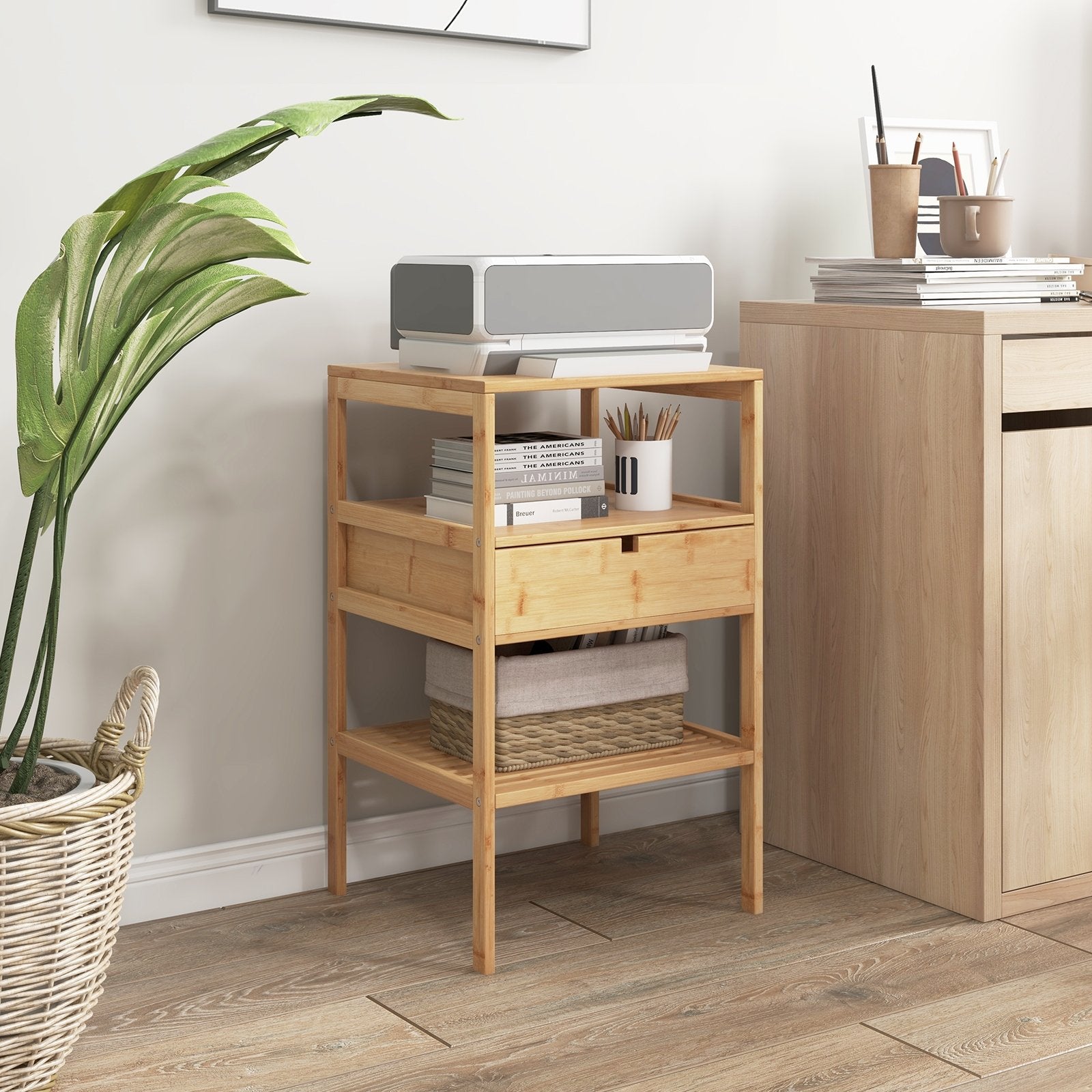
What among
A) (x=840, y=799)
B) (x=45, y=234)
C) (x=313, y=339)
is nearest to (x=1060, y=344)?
(x=840, y=799)

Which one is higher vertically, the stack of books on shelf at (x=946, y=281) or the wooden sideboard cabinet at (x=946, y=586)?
the stack of books on shelf at (x=946, y=281)

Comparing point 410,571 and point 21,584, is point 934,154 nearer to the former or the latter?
point 410,571

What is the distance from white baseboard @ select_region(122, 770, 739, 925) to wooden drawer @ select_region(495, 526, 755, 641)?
0.57 meters

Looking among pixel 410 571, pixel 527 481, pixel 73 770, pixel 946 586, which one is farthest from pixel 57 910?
pixel 946 586

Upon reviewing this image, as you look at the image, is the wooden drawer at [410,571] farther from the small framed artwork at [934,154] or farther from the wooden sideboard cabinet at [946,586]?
the small framed artwork at [934,154]

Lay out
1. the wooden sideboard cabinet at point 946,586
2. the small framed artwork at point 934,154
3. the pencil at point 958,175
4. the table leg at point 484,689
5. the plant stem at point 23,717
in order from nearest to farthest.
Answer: the plant stem at point 23,717 → the table leg at point 484,689 → the wooden sideboard cabinet at point 946,586 → the pencil at point 958,175 → the small framed artwork at point 934,154

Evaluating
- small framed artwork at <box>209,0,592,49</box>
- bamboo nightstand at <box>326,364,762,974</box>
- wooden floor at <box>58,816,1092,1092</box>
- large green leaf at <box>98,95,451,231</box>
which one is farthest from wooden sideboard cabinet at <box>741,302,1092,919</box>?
large green leaf at <box>98,95,451,231</box>

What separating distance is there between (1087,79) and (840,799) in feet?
5.17

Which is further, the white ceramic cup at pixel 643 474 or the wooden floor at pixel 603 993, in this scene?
the white ceramic cup at pixel 643 474

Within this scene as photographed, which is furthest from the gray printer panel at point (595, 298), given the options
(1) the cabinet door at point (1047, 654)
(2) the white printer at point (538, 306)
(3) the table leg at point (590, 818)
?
(3) the table leg at point (590, 818)

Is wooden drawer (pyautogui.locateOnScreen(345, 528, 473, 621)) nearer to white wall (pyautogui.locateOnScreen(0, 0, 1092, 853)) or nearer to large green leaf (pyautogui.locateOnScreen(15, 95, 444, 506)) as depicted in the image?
white wall (pyautogui.locateOnScreen(0, 0, 1092, 853))

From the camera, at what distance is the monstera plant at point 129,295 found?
1.45m

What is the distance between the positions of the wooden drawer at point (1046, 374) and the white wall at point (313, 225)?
62 centimetres

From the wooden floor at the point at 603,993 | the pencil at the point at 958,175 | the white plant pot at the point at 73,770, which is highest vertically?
the pencil at the point at 958,175
